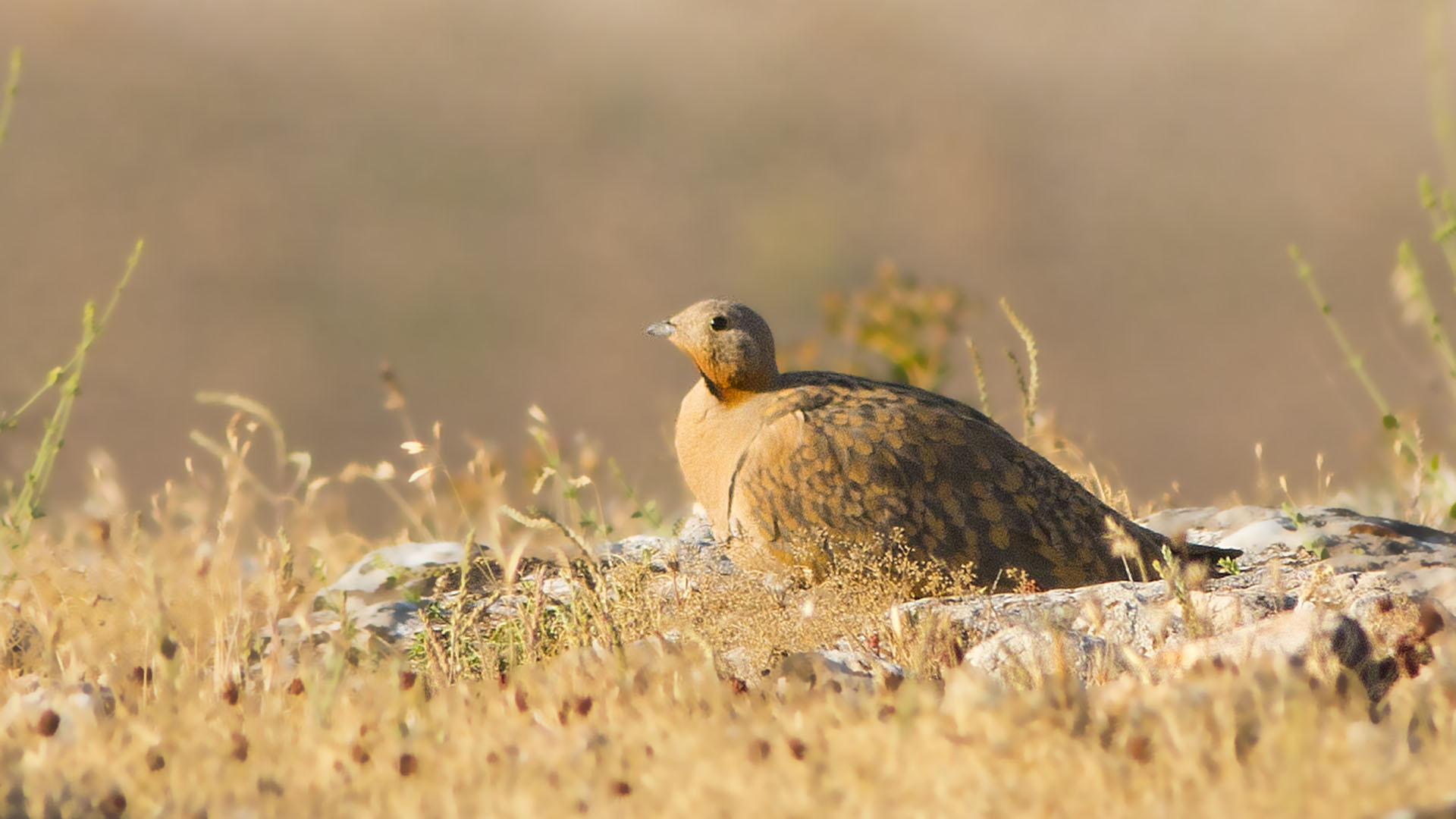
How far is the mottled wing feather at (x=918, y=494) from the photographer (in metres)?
5.07

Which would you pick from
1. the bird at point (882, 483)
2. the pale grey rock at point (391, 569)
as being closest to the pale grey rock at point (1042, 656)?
the bird at point (882, 483)

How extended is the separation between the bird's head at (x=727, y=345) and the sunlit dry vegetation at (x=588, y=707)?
0.68m

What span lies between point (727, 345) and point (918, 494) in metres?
0.92

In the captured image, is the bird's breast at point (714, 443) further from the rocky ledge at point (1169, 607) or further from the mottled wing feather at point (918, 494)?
the rocky ledge at point (1169, 607)

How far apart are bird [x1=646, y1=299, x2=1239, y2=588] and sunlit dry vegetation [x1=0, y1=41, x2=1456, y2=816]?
165mm

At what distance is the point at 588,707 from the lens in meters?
3.65

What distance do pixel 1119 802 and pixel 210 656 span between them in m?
3.05

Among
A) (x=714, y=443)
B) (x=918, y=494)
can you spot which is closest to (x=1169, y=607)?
(x=918, y=494)

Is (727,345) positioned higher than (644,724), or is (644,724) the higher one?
(727,345)

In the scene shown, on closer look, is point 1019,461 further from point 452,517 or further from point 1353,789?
point 452,517

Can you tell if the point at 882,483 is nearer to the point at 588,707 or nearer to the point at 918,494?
the point at 918,494

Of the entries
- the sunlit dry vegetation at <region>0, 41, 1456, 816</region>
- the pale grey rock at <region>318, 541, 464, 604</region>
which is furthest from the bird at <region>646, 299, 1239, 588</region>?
the pale grey rock at <region>318, 541, 464, 604</region>

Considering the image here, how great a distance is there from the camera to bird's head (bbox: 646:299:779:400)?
5.43 m

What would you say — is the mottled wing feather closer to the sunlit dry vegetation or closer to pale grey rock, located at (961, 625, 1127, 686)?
the sunlit dry vegetation
